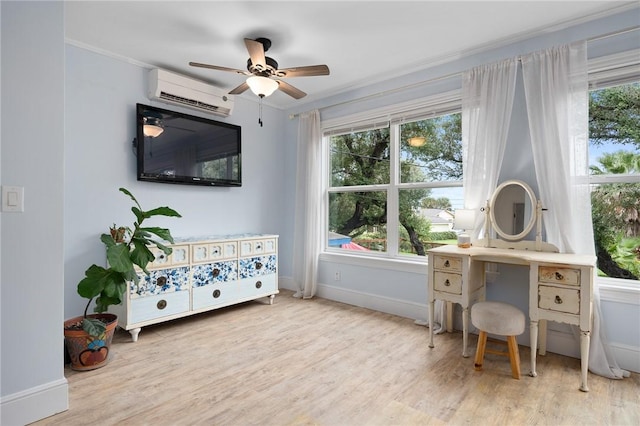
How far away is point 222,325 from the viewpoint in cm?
315

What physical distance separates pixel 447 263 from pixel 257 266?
2.03m

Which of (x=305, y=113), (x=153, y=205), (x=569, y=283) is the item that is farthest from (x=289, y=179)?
(x=569, y=283)

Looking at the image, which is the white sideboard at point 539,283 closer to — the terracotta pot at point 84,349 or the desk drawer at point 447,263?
the desk drawer at point 447,263

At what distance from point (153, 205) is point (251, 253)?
43.4 inches

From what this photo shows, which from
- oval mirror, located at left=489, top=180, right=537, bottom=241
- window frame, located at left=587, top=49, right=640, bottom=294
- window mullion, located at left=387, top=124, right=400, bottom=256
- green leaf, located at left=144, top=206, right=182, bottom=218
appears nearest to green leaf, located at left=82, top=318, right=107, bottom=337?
green leaf, located at left=144, top=206, right=182, bottom=218

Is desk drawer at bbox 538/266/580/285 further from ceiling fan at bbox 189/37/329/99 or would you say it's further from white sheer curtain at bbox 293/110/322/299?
white sheer curtain at bbox 293/110/322/299

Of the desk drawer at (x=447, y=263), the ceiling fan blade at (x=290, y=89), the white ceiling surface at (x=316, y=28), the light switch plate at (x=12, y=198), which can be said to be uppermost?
the white ceiling surface at (x=316, y=28)

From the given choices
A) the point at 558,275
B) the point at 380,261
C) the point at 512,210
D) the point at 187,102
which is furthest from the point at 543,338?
the point at 187,102

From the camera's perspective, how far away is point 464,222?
108 inches

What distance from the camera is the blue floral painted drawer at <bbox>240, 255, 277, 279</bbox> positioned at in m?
3.58

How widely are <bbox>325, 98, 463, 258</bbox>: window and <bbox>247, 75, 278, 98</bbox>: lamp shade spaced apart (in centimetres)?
145

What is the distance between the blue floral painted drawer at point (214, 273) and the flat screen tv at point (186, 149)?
917 mm

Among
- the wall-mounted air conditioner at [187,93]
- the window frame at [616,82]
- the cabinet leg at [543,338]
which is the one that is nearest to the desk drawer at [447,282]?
the cabinet leg at [543,338]

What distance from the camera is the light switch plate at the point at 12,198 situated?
5.26 ft
